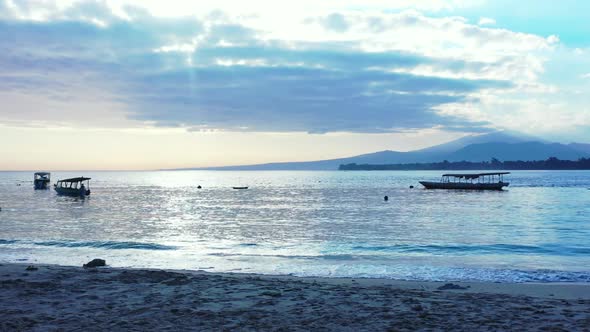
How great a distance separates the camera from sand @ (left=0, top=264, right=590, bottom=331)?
9.23 m

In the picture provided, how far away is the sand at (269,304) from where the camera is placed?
9.23 metres

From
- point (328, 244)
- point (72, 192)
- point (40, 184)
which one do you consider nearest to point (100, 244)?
point (328, 244)

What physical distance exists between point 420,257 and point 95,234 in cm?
2128

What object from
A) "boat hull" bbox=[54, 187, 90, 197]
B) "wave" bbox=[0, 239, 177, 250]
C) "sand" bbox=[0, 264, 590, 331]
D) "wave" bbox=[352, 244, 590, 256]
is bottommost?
"wave" bbox=[352, 244, 590, 256]

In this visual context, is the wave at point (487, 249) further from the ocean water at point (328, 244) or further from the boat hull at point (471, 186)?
the boat hull at point (471, 186)

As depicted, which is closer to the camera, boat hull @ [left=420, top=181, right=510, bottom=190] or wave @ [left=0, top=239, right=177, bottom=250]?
wave @ [left=0, top=239, right=177, bottom=250]

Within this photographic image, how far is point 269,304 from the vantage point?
432 inches

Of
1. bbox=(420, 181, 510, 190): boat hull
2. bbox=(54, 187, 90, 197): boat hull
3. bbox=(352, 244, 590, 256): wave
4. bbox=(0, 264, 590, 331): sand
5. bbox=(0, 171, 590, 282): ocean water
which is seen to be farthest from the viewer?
bbox=(420, 181, 510, 190): boat hull

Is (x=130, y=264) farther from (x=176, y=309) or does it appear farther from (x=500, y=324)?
(x=500, y=324)

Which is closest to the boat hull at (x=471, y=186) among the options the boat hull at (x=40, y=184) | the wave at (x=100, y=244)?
the boat hull at (x=40, y=184)

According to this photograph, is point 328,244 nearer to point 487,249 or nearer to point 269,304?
point 487,249

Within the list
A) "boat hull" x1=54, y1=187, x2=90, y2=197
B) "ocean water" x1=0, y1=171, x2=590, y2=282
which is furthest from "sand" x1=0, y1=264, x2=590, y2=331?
"boat hull" x1=54, y1=187, x2=90, y2=197

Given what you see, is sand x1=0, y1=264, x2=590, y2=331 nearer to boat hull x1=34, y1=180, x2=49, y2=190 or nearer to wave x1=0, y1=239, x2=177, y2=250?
wave x1=0, y1=239, x2=177, y2=250

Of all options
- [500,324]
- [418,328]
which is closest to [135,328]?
[418,328]
